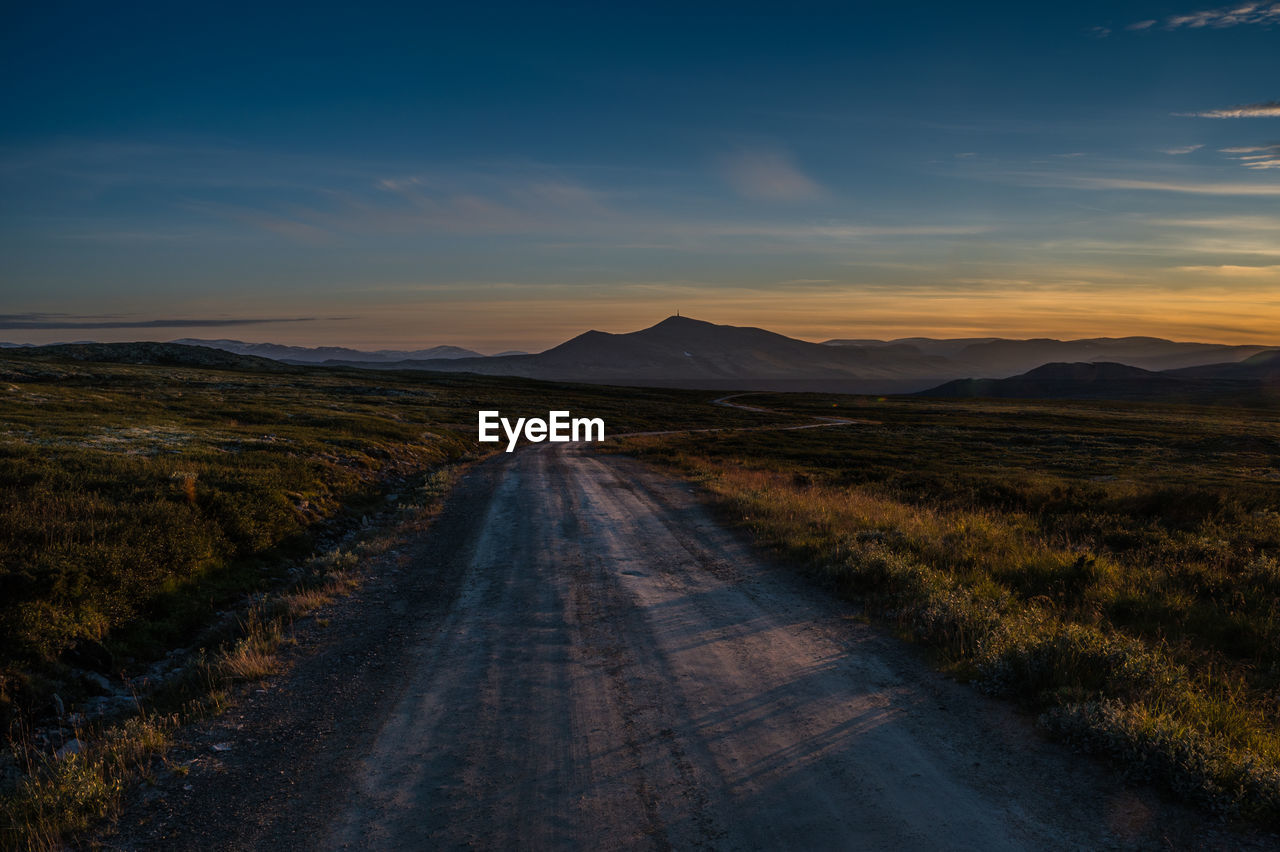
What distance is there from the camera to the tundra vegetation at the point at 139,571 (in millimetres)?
6695

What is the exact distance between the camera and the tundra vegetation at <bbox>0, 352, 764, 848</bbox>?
6.70 meters

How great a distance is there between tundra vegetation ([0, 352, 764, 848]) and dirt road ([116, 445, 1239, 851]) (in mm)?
919

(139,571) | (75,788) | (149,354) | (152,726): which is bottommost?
(152,726)

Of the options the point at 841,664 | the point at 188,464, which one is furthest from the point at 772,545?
the point at 188,464

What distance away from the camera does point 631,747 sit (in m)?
6.25

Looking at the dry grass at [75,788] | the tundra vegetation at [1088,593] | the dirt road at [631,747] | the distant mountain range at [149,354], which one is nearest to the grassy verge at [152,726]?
the dry grass at [75,788]

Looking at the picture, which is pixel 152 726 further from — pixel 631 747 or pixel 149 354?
pixel 149 354

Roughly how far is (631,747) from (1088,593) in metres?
9.54

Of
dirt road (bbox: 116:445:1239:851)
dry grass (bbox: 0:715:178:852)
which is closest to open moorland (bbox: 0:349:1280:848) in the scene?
dry grass (bbox: 0:715:178:852)

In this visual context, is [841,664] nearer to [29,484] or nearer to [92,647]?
[92,647]

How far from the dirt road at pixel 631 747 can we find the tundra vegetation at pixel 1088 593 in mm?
565

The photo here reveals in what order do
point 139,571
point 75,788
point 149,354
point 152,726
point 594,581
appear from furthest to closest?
point 149,354 < point 594,581 < point 139,571 < point 152,726 < point 75,788

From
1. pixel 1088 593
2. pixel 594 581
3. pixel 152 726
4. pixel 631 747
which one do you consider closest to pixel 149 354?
pixel 594 581

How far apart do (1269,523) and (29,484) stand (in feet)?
106
